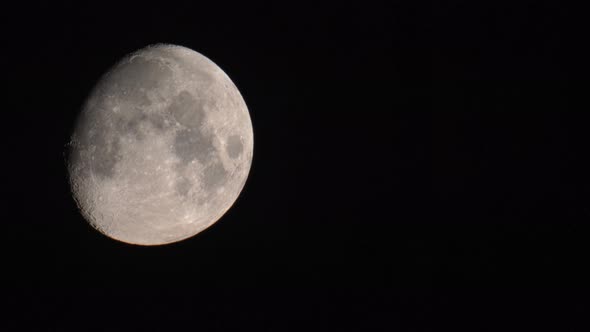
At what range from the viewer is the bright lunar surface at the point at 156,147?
3.35 meters

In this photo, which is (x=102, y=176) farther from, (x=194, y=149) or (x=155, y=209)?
(x=194, y=149)

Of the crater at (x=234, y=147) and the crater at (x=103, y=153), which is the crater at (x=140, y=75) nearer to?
the crater at (x=103, y=153)

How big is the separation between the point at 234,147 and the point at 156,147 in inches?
27.5

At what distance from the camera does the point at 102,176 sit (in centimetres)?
340

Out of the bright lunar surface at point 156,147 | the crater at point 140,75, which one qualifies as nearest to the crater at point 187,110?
the bright lunar surface at point 156,147

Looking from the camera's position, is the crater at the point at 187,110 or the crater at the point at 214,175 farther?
the crater at the point at 214,175

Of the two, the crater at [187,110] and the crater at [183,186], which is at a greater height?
the crater at [187,110]

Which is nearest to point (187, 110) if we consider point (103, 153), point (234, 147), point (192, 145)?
point (192, 145)

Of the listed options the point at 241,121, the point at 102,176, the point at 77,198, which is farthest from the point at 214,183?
the point at 77,198

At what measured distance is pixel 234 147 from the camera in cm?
378

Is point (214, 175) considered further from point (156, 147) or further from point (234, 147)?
point (156, 147)

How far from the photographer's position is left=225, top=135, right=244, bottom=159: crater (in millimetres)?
3723

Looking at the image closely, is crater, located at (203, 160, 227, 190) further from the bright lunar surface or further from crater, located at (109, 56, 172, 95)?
crater, located at (109, 56, 172, 95)

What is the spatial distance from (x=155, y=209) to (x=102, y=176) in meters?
0.48
